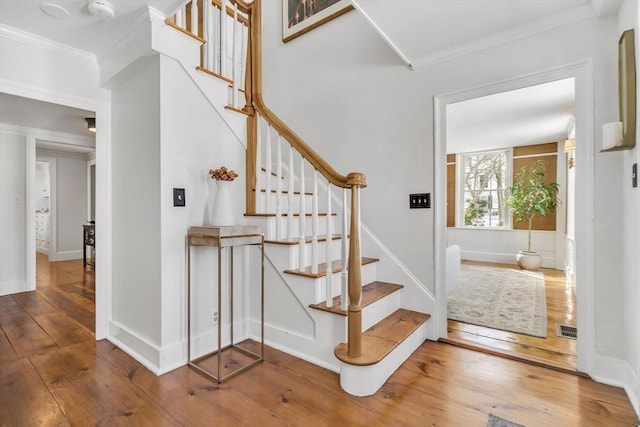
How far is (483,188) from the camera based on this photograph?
20.6 ft

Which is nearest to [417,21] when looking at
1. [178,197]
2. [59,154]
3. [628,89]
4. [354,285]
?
[628,89]

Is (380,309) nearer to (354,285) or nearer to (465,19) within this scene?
(354,285)

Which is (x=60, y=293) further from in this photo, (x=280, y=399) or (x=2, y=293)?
(x=280, y=399)

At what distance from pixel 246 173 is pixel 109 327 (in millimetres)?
1680

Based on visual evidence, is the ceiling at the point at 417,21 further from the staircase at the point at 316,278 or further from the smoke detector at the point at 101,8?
the staircase at the point at 316,278

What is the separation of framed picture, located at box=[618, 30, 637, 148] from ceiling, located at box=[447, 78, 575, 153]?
130 cm

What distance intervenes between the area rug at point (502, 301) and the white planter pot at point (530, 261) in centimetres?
23

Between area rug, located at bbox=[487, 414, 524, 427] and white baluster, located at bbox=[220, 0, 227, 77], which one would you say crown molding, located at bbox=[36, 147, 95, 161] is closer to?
white baluster, located at bbox=[220, 0, 227, 77]

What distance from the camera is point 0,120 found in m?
3.15

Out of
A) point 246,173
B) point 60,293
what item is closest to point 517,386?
point 246,173

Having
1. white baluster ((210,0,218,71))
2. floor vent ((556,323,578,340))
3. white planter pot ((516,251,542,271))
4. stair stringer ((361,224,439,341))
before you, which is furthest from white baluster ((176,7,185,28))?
white planter pot ((516,251,542,271))

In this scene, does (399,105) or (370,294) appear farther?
(399,105)

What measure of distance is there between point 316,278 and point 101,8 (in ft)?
6.82

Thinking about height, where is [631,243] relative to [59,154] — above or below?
below
